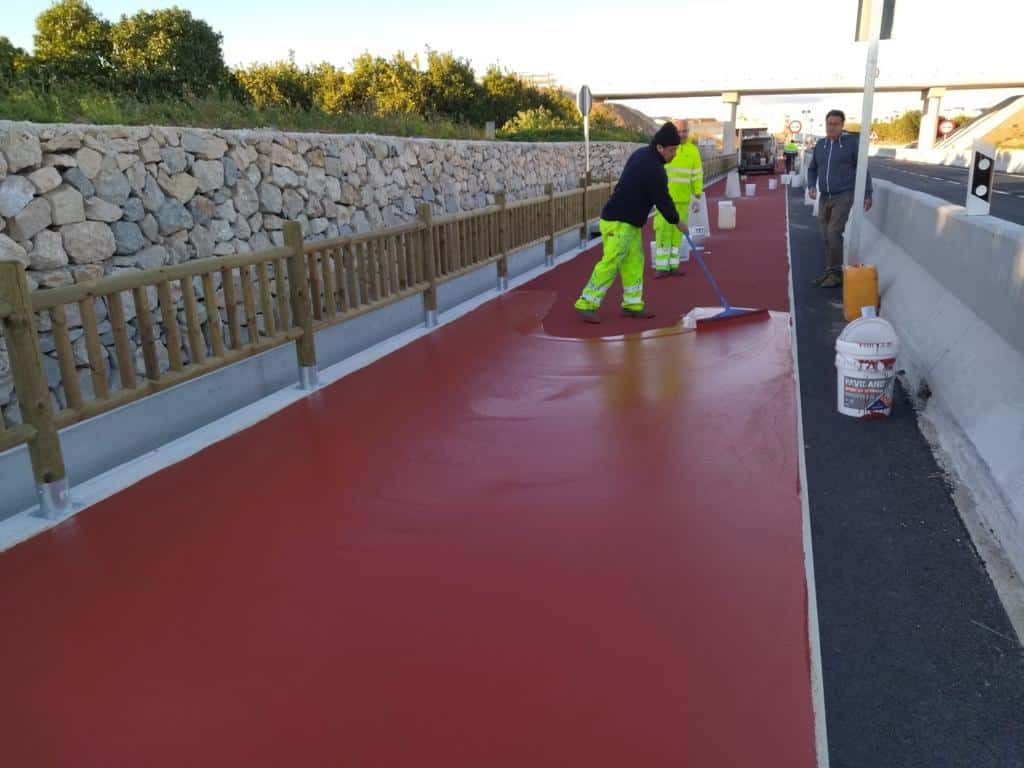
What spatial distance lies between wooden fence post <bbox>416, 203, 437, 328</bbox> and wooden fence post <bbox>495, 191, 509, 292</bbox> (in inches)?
79.3

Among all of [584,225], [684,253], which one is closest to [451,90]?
[584,225]

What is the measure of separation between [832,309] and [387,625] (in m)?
7.04

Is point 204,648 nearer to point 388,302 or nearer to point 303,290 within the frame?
point 303,290

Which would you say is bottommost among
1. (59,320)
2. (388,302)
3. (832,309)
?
(832,309)

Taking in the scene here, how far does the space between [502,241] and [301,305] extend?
4529 mm

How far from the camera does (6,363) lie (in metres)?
4.48

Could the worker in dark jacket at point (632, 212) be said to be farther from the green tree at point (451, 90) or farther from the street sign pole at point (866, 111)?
the green tree at point (451, 90)

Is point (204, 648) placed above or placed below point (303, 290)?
below

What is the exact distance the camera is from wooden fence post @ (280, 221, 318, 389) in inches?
225

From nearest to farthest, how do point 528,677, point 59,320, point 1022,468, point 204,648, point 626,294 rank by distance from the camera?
point 528,677, point 204,648, point 1022,468, point 59,320, point 626,294

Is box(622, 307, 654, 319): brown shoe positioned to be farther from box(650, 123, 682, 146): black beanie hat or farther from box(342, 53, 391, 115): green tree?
box(342, 53, 391, 115): green tree

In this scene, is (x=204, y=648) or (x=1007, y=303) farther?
(x=1007, y=303)

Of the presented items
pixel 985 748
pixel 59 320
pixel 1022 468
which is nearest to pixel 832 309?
pixel 1022 468

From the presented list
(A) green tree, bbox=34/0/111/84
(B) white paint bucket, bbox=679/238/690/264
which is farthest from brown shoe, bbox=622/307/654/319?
(A) green tree, bbox=34/0/111/84
